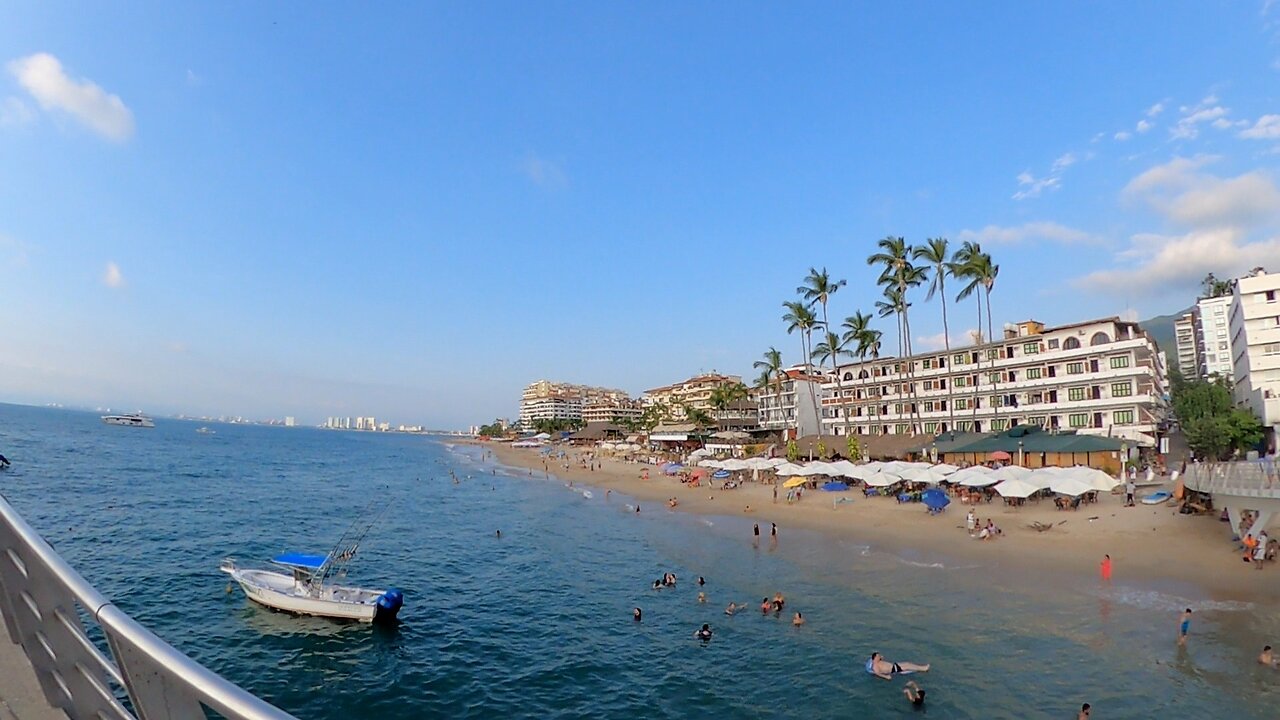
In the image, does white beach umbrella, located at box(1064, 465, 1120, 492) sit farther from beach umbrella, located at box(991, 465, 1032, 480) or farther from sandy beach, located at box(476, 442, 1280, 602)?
beach umbrella, located at box(991, 465, 1032, 480)

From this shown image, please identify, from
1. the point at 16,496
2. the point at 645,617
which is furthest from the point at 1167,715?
the point at 16,496

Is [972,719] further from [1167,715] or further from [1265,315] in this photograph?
[1265,315]

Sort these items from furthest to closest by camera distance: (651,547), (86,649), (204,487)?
(204,487)
(651,547)
(86,649)

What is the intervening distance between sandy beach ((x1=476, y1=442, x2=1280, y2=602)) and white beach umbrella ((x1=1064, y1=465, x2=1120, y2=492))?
163 centimetres

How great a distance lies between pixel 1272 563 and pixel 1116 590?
21.3ft

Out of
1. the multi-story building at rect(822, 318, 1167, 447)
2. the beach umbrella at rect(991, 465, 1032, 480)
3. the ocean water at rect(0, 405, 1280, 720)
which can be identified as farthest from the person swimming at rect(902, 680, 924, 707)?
the multi-story building at rect(822, 318, 1167, 447)

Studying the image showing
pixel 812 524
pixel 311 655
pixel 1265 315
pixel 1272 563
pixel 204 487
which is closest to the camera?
pixel 311 655

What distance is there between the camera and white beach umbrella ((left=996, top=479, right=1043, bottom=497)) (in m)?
34.3

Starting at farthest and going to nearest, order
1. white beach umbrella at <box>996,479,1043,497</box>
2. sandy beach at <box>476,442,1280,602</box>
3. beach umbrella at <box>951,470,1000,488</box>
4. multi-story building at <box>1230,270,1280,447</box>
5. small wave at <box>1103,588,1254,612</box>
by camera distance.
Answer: multi-story building at <box>1230,270,1280,447</box>, beach umbrella at <box>951,470,1000,488</box>, white beach umbrella at <box>996,479,1043,497</box>, sandy beach at <box>476,442,1280,602</box>, small wave at <box>1103,588,1254,612</box>

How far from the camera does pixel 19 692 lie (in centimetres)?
324

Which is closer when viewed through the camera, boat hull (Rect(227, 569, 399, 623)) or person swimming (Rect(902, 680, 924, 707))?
person swimming (Rect(902, 680, 924, 707))

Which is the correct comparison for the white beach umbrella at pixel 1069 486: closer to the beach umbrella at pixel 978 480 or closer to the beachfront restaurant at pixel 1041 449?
the beach umbrella at pixel 978 480

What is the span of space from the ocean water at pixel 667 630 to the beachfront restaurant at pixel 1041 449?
20.8 meters

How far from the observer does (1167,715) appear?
15227 mm
